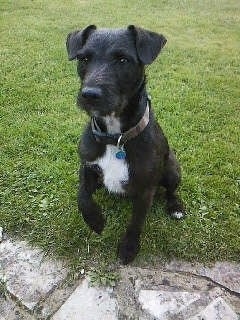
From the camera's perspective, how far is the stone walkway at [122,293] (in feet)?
9.36

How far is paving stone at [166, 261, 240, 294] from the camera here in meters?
3.11

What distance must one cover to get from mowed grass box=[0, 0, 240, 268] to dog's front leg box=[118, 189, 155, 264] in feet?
0.34

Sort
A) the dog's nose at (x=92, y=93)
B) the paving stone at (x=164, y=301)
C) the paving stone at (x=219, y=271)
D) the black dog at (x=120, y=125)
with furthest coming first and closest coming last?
the paving stone at (x=219, y=271)
the paving stone at (x=164, y=301)
the black dog at (x=120, y=125)
the dog's nose at (x=92, y=93)

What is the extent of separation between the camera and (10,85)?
19.0 feet

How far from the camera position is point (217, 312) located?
2.86 meters

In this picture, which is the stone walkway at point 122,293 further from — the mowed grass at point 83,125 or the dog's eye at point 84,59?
the dog's eye at point 84,59

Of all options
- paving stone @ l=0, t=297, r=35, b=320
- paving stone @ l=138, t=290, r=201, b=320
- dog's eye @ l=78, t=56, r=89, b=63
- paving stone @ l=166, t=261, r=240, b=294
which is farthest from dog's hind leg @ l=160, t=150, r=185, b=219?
paving stone @ l=0, t=297, r=35, b=320

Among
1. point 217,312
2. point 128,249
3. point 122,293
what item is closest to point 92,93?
point 128,249

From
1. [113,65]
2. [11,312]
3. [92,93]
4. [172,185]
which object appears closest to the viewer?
[92,93]

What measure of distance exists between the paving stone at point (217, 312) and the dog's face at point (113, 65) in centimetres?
144

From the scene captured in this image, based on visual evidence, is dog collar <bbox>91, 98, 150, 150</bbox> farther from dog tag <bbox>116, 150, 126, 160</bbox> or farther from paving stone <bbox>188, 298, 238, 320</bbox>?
paving stone <bbox>188, 298, 238, 320</bbox>

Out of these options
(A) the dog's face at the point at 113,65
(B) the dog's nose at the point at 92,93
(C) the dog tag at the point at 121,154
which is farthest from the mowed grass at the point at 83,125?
(B) the dog's nose at the point at 92,93

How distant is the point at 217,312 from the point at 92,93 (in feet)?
5.46

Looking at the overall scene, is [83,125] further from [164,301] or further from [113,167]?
[164,301]
